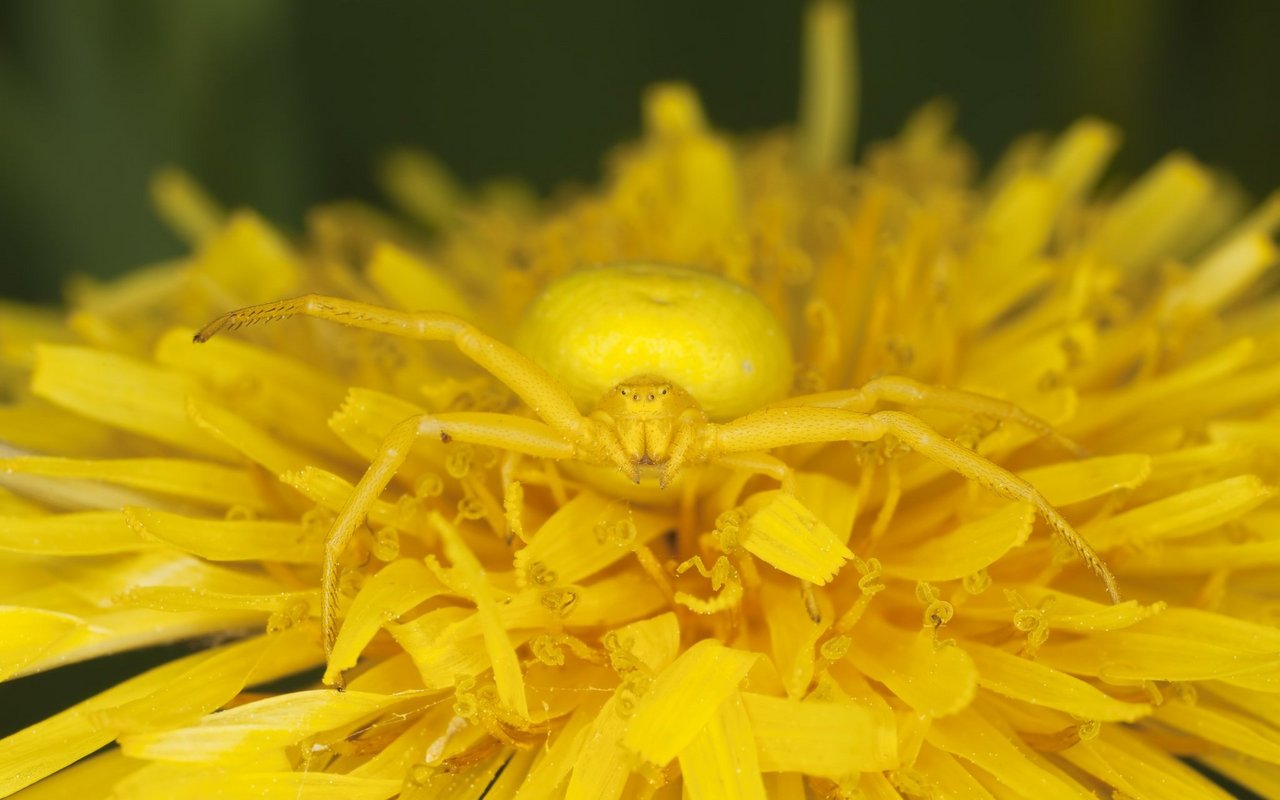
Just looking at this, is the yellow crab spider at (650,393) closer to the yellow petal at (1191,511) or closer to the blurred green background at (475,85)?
the yellow petal at (1191,511)

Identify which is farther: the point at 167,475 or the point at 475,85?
the point at 475,85

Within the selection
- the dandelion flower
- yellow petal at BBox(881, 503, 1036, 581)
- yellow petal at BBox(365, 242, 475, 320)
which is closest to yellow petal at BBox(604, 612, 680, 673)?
the dandelion flower

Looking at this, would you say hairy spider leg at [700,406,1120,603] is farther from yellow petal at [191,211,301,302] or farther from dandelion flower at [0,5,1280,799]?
yellow petal at [191,211,301,302]

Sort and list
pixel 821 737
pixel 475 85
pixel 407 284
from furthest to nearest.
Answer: pixel 475 85 → pixel 407 284 → pixel 821 737

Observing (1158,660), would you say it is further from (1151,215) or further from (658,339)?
(1151,215)

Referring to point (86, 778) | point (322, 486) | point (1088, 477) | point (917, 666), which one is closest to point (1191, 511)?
point (1088, 477)

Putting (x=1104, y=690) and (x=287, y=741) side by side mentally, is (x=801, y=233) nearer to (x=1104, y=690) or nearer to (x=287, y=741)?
(x=1104, y=690)

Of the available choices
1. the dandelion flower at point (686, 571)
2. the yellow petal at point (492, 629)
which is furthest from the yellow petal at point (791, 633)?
the yellow petal at point (492, 629)
